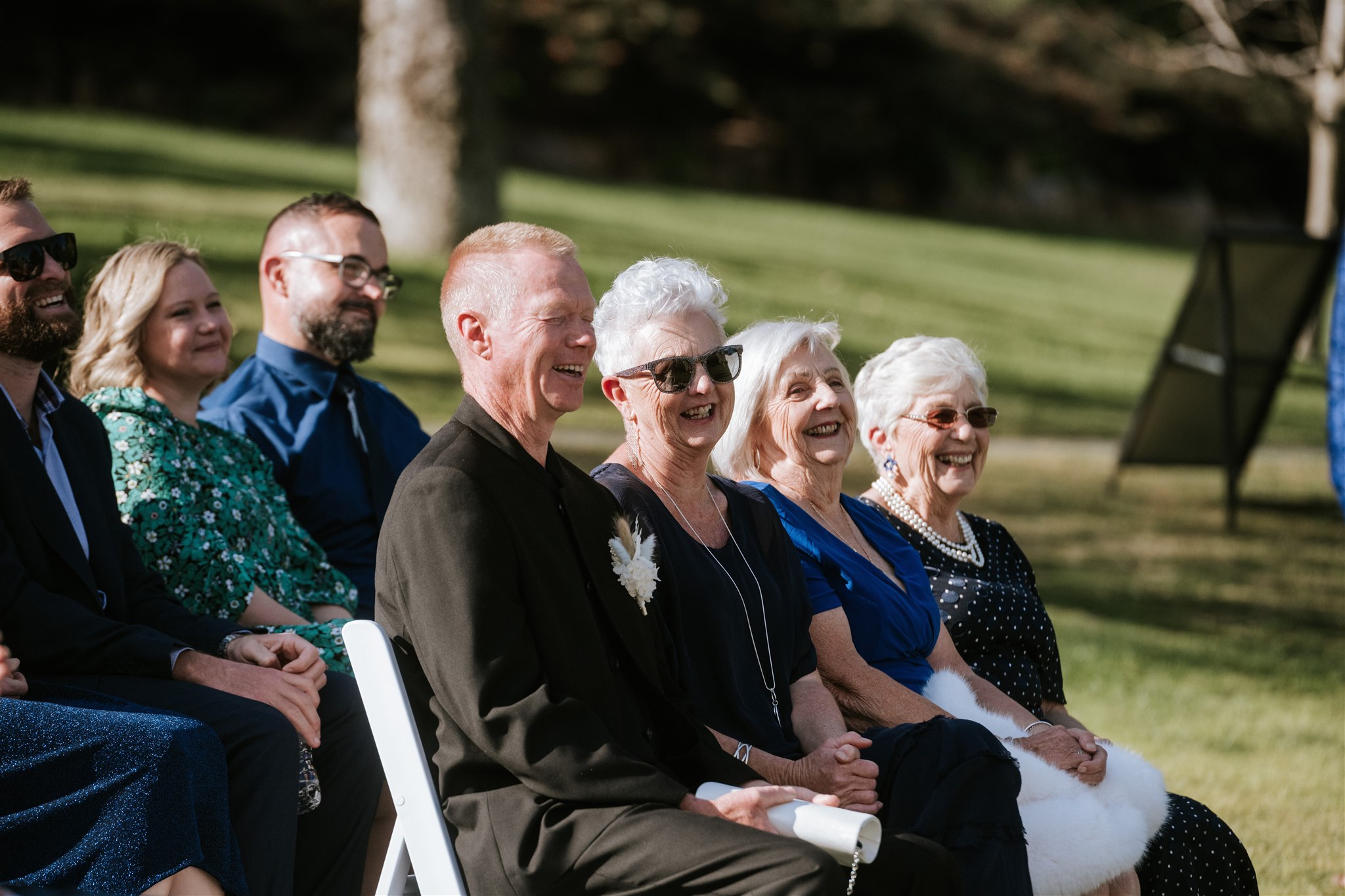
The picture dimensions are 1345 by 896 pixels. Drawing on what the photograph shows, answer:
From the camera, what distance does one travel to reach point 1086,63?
3212 centimetres

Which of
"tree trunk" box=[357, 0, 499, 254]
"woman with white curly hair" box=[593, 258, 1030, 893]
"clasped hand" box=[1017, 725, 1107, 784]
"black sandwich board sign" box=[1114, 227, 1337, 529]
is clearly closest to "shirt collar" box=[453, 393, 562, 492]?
"woman with white curly hair" box=[593, 258, 1030, 893]

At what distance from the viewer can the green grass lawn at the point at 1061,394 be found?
6.15m

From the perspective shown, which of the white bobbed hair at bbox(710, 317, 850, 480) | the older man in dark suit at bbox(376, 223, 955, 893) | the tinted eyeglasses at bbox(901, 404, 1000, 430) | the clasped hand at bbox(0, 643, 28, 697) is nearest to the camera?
the older man in dark suit at bbox(376, 223, 955, 893)

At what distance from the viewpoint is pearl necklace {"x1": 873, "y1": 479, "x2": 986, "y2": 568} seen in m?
4.04

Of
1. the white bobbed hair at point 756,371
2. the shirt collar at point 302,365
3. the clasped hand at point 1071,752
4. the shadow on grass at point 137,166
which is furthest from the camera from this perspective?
the shadow on grass at point 137,166

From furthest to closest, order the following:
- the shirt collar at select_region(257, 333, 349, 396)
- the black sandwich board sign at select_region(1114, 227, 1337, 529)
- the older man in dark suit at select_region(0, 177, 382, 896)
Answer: the black sandwich board sign at select_region(1114, 227, 1337, 529)
the shirt collar at select_region(257, 333, 349, 396)
the older man in dark suit at select_region(0, 177, 382, 896)

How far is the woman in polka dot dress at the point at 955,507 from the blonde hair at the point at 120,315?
6.77 feet

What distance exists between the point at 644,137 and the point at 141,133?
1063 centimetres

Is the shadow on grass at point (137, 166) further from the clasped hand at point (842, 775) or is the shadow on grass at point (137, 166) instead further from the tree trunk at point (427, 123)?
the clasped hand at point (842, 775)

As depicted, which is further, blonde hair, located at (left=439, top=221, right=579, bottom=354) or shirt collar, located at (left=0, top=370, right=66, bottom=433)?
shirt collar, located at (left=0, top=370, right=66, bottom=433)

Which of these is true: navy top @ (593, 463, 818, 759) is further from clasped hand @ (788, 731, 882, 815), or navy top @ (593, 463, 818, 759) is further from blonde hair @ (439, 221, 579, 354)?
blonde hair @ (439, 221, 579, 354)

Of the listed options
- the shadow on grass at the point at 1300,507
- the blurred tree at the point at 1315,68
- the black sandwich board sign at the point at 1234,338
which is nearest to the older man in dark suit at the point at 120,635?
the black sandwich board sign at the point at 1234,338

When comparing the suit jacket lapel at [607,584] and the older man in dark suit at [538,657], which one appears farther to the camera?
the suit jacket lapel at [607,584]

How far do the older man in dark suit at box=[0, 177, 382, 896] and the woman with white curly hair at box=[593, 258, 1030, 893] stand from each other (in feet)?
2.81
